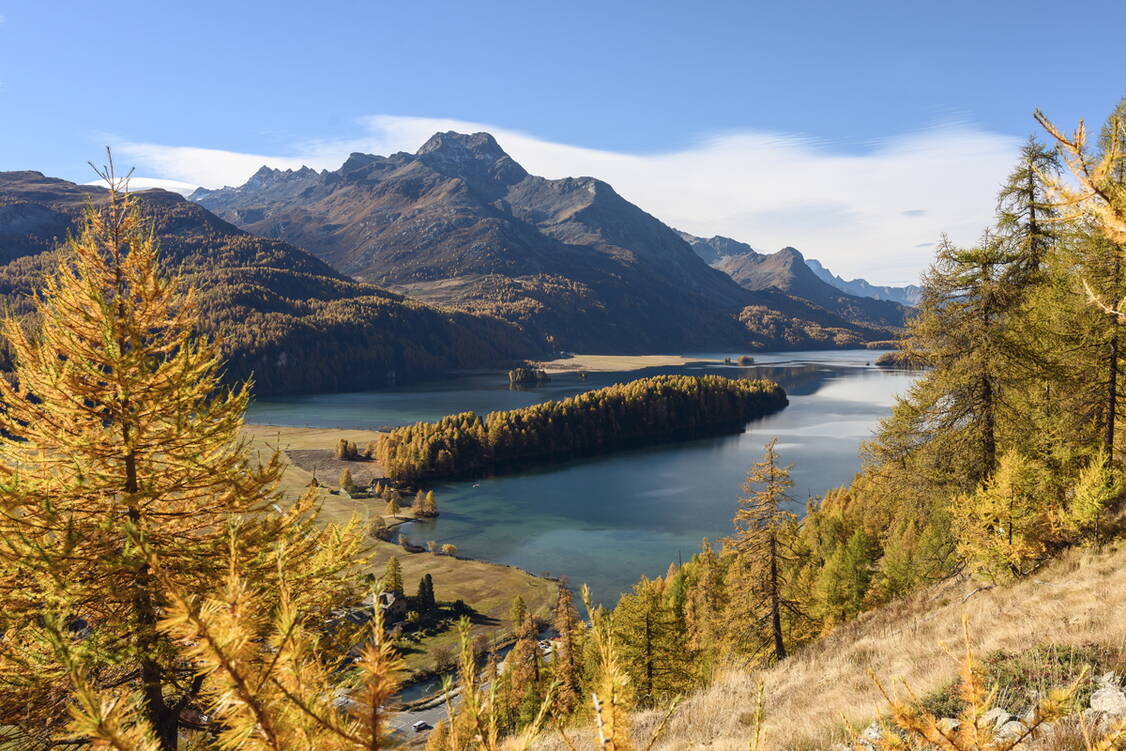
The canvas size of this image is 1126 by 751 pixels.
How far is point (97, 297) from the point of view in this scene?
27.0ft

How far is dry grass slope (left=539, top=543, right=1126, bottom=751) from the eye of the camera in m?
8.57

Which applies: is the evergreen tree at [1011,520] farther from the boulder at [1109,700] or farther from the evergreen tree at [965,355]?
the boulder at [1109,700]

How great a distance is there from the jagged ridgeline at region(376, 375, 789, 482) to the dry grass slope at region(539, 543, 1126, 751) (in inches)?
3435

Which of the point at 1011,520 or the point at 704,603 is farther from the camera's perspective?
the point at 704,603

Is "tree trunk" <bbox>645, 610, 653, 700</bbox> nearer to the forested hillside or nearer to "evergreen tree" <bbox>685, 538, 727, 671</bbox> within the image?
the forested hillside

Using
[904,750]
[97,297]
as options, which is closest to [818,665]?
[904,750]

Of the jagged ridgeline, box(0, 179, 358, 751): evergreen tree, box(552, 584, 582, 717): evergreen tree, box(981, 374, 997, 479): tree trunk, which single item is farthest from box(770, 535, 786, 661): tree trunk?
the jagged ridgeline

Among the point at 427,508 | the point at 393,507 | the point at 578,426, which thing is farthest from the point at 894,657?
the point at 578,426

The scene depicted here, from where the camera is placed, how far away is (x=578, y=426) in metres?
122

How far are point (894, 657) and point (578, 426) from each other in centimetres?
11068

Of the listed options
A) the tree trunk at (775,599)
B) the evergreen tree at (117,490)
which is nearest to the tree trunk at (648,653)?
the tree trunk at (775,599)

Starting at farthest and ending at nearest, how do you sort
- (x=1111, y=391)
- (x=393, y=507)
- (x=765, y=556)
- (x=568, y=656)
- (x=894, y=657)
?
(x=393, y=507) → (x=568, y=656) → (x=765, y=556) → (x=1111, y=391) → (x=894, y=657)

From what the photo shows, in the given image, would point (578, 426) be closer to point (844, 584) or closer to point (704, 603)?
point (704, 603)

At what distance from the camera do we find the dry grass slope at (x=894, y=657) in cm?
857
